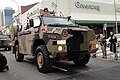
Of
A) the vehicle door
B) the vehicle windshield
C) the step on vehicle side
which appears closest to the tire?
the step on vehicle side

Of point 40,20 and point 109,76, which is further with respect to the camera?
point 40,20

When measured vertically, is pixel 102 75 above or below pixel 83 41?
below

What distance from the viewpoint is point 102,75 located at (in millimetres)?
9258

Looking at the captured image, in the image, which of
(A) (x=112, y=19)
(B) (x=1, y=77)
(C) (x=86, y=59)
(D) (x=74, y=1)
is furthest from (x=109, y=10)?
(B) (x=1, y=77)

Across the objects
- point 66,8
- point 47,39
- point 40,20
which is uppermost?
point 66,8

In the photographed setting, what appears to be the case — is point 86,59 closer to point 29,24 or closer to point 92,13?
point 29,24

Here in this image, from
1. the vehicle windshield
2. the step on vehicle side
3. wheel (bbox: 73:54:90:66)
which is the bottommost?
wheel (bbox: 73:54:90:66)

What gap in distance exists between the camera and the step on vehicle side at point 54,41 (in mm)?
9484

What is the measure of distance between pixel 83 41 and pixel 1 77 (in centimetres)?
340

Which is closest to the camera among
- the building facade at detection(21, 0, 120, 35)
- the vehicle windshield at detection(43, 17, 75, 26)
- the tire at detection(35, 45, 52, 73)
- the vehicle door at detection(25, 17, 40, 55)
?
the tire at detection(35, 45, 52, 73)

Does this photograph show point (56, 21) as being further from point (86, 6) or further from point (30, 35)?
Answer: point (86, 6)

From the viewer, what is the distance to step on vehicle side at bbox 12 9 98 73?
9484mm

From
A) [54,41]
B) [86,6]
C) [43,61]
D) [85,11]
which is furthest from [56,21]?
[86,6]

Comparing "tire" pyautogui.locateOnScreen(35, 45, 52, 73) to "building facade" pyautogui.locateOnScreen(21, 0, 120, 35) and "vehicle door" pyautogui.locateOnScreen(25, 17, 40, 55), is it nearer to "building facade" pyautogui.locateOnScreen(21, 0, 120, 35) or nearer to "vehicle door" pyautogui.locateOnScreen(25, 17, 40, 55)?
"vehicle door" pyautogui.locateOnScreen(25, 17, 40, 55)
